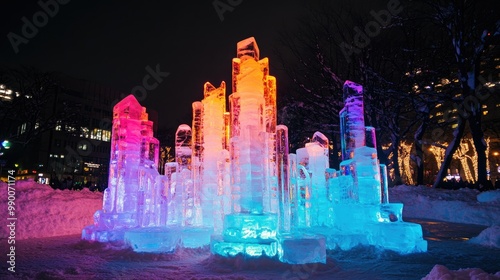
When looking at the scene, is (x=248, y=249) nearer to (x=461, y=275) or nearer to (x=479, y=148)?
(x=461, y=275)

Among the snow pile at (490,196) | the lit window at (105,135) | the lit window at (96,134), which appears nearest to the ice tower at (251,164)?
the snow pile at (490,196)

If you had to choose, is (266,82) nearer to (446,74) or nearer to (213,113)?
(213,113)

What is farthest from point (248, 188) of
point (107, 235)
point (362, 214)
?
point (107, 235)

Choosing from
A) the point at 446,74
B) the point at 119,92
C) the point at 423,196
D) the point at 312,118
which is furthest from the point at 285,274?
the point at 119,92

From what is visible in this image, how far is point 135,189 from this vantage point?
6961 millimetres

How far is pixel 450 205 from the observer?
422 inches

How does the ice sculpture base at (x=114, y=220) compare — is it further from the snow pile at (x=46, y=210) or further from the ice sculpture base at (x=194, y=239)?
the snow pile at (x=46, y=210)

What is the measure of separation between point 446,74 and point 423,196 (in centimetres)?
734

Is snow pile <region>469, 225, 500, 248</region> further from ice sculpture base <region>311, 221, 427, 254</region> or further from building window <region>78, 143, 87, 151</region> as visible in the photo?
building window <region>78, 143, 87, 151</region>

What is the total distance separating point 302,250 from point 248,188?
119 centimetres

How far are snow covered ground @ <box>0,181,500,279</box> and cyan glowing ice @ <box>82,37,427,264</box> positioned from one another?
0.29 metres

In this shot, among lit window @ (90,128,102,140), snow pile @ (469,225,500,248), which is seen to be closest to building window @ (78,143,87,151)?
lit window @ (90,128,102,140)

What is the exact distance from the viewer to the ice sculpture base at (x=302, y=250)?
427 centimetres

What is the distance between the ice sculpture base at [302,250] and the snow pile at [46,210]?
6.20 metres
